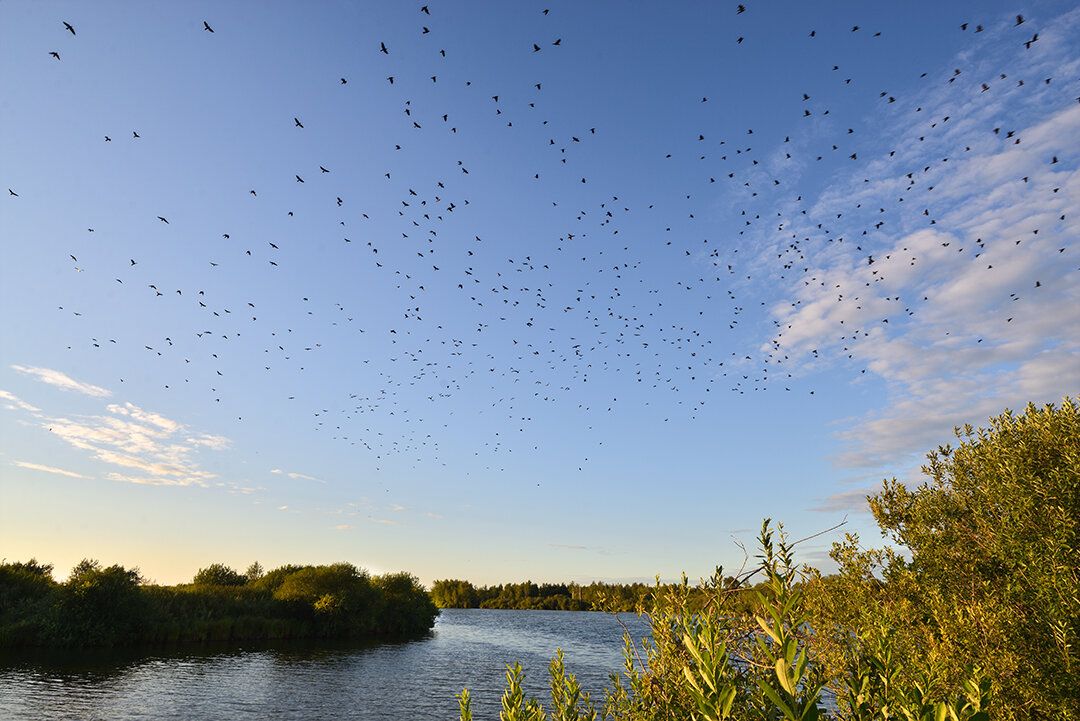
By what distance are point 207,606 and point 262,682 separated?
3668 centimetres

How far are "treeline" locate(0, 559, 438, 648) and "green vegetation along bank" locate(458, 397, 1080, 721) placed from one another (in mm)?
61824

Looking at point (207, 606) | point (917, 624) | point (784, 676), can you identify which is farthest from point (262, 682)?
point (784, 676)

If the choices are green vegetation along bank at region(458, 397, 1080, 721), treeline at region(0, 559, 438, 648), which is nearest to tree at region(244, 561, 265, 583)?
treeline at region(0, 559, 438, 648)

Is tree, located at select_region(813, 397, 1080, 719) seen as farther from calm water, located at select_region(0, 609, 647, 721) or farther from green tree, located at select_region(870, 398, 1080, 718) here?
calm water, located at select_region(0, 609, 647, 721)

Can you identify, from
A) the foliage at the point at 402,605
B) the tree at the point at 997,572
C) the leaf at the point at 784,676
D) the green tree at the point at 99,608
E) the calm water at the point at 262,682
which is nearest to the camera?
the leaf at the point at 784,676

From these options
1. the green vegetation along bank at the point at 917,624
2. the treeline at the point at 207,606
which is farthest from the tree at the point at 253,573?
the green vegetation along bank at the point at 917,624

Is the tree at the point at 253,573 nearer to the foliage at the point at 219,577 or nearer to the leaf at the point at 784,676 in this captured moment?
the foliage at the point at 219,577

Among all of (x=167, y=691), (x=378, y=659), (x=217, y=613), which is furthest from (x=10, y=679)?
(x=217, y=613)

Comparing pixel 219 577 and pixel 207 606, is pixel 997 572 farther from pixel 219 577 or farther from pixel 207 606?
pixel 219 577

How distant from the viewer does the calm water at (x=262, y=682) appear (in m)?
30.3

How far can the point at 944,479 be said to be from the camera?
1583 centimetres

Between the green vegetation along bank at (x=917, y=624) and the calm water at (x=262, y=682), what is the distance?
27.5m

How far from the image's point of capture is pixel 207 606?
68062mm

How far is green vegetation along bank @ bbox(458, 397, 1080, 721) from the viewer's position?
11.0ft
